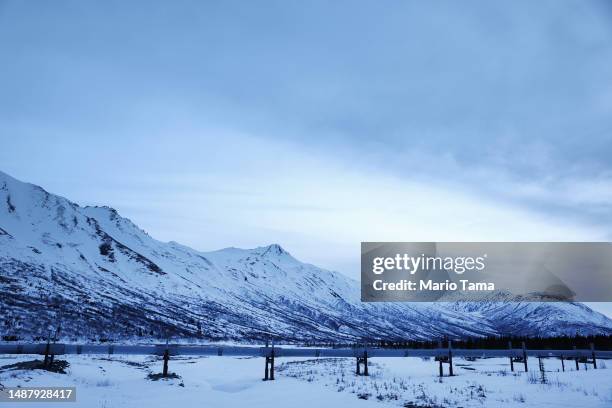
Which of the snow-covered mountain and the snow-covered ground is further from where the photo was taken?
the snow-covered mountain

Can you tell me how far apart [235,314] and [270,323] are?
12384 mm

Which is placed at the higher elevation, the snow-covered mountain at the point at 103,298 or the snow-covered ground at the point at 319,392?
the snow-covered mountain at the point at 103,298

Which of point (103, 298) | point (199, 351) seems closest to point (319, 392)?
point (199, 351)

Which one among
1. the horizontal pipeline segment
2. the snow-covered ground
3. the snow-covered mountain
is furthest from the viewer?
the snow-covered mountain

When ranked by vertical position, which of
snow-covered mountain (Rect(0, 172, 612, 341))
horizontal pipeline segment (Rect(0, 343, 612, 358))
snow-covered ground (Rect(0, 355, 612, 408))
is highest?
snow-covered mountain (Rect(0, 172, 612, 341))

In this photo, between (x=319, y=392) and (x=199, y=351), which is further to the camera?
(x=199, y=351)

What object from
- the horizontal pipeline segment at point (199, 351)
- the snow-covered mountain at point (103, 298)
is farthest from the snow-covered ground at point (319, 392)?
the snow-covered mountain at point (103, 298)

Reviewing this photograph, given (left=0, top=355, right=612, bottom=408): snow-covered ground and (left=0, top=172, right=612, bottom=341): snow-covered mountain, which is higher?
(left=0, top=172, right=612, bottom=341): snow-covered mountain

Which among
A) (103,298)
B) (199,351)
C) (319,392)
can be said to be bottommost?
(319,392)

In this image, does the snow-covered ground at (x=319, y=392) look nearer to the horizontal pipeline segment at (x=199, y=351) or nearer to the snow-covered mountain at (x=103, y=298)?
the horizontal pipeline segment at (x=199, y=351)

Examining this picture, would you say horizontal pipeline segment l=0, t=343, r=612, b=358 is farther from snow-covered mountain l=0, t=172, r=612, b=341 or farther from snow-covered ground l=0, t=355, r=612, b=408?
snow-covered mountain l=0, t=172, r=612, b=341

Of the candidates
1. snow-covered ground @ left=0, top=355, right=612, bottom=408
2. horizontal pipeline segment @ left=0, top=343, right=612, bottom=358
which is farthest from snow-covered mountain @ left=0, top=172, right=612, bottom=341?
snow-covered ground @ left=0, top=355, right=612, bottom=408

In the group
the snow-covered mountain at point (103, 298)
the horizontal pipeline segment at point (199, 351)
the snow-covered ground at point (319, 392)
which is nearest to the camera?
the snow-covered ground at point (319, 392)

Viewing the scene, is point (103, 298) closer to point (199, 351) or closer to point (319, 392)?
point (199, 351)
